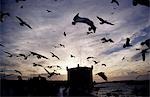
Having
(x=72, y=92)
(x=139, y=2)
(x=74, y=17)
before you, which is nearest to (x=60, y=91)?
(x=72, y=92)

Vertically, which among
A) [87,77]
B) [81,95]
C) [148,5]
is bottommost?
[81,95]

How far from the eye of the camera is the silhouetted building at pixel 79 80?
21750mm

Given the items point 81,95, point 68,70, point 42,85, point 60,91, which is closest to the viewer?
point 42,85

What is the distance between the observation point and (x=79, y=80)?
71.7ft

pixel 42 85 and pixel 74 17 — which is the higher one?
pixel 74 17

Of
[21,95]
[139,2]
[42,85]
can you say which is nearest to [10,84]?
[21,95]

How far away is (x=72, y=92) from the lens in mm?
21844

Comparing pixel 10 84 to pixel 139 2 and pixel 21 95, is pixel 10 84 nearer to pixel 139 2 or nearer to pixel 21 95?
pixel 21 95

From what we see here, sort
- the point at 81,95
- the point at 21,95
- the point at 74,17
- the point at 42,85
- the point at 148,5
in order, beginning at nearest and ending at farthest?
the point at 148,5 → the point at 74,17 → the point at 21,95 → the point at 42,85 → the point at 81,95

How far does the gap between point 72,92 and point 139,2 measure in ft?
50.3

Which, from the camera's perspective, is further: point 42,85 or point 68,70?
point 68,70

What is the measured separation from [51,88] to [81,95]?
2474 millimetres

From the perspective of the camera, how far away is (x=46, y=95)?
61.8ft

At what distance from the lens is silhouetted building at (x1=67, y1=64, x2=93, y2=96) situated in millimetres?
21750
